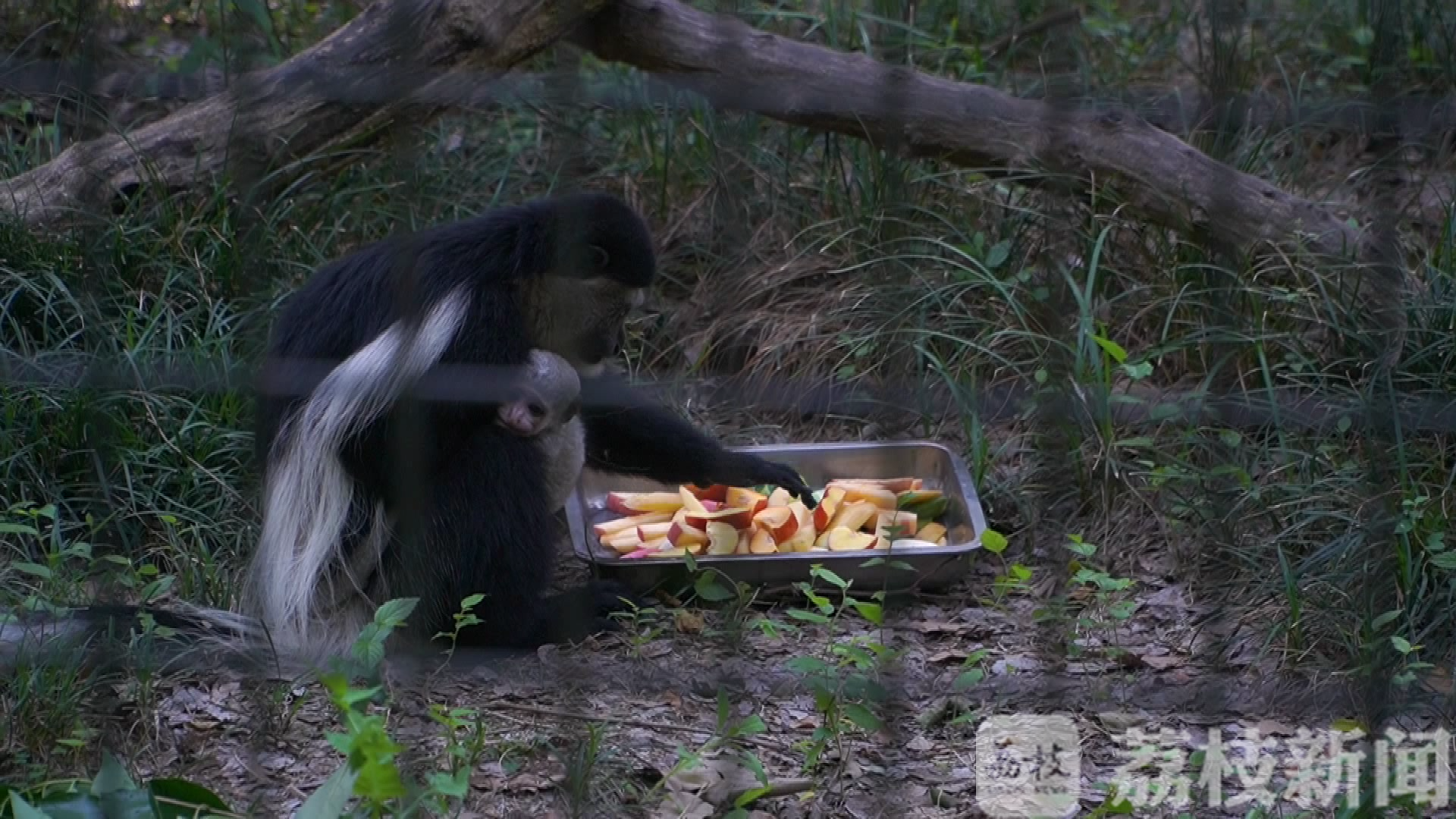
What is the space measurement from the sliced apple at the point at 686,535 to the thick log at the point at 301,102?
959 millimetres

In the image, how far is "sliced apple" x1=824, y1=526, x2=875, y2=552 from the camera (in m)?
2.59

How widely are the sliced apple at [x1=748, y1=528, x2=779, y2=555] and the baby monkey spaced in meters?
0.40

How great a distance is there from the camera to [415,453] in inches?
90.4

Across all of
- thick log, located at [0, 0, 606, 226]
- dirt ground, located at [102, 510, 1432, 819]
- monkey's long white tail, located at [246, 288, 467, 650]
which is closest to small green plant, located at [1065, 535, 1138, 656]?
dirt ground, located at [102, 510, 1432, 819]

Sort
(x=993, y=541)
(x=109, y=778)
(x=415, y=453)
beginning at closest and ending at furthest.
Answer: (x=109, y=778), (x=415, y=453), (x=993, y=541)

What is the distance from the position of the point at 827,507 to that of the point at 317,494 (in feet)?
3.00

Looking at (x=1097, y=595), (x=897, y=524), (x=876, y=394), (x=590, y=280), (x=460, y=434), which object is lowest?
(x=1097, y=595)

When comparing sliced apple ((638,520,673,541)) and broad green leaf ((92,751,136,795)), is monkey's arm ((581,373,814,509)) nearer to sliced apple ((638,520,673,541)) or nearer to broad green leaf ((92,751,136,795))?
sliced apple ((638,520,673,541))

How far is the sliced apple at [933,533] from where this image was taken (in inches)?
105

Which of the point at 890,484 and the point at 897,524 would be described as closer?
the point at 897,524

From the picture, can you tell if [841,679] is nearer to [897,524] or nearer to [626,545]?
[897,524]

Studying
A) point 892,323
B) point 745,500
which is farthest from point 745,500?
point 892,323

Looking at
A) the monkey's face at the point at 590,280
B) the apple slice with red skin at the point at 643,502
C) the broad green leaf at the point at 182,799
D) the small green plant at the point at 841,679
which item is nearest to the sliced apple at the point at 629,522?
the apple slice with red skin at the point at 643,502

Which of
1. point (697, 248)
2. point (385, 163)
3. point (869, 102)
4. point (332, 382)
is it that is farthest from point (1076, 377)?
point (385, 163)
